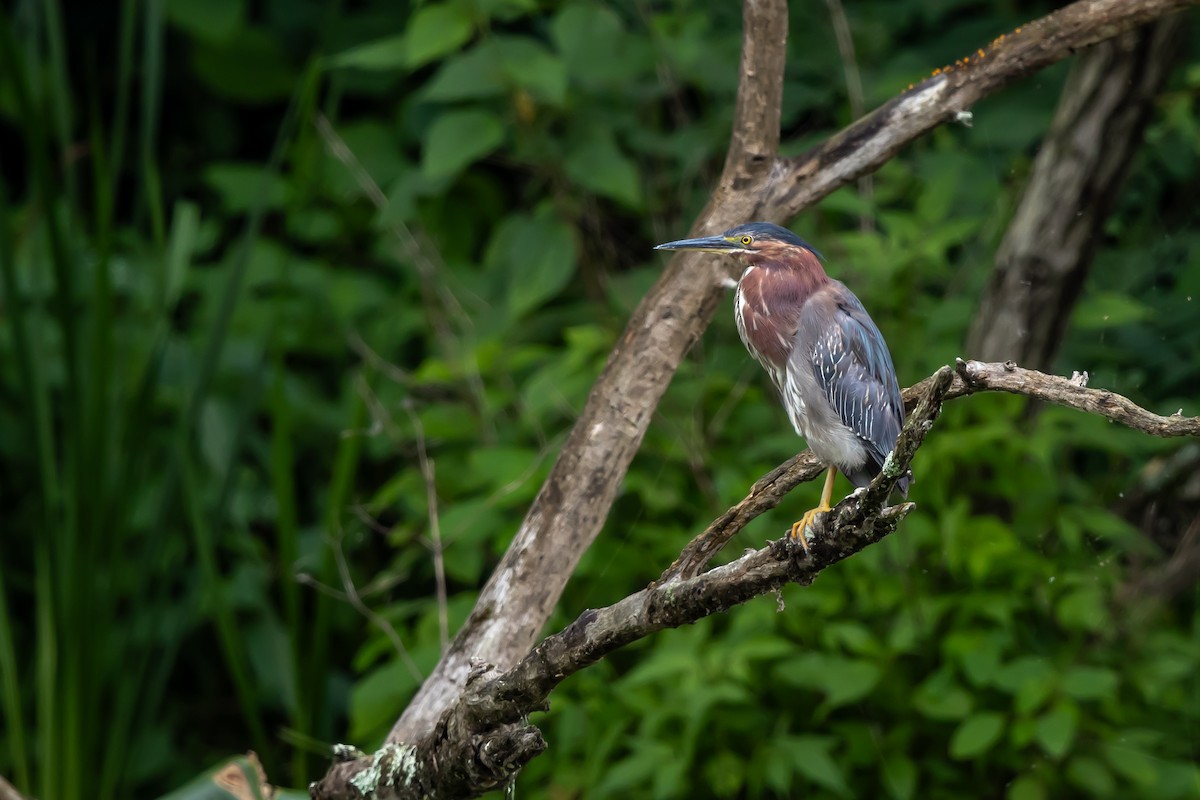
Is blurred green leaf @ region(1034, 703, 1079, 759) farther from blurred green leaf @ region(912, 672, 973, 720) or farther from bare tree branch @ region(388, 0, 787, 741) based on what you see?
bare tree branch @ region(388, 0, 787, 741)

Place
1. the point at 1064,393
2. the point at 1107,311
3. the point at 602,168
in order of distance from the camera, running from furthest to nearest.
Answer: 1. the point at 602,168
2. the point at 1107,311
3. the point at 1064,393

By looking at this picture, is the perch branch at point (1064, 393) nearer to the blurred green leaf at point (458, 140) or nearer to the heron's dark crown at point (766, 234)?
the heron's dark crown at point (766, 234)

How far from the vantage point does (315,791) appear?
6.39 feet

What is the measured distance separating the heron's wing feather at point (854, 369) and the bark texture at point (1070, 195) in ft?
3.75

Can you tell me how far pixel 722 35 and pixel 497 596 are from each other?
5.85 ft

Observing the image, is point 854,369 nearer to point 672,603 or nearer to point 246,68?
point 672,603

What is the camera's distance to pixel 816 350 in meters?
1.83

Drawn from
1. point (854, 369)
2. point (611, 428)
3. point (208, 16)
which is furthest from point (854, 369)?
point (208, 16)

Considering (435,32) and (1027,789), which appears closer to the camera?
(1027,789)

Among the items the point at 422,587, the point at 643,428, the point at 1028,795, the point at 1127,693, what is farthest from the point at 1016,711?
the point at 422,587

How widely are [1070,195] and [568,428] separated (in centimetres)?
122

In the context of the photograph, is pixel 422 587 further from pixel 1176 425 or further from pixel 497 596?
pixel 1176 425

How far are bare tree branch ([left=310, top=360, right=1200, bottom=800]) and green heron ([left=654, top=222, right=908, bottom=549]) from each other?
0.20 feet

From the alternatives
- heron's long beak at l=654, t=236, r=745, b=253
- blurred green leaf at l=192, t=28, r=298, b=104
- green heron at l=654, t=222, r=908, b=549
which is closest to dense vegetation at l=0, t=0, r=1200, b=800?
blurred green leaf at l=192, t=28, r=298, b=104
